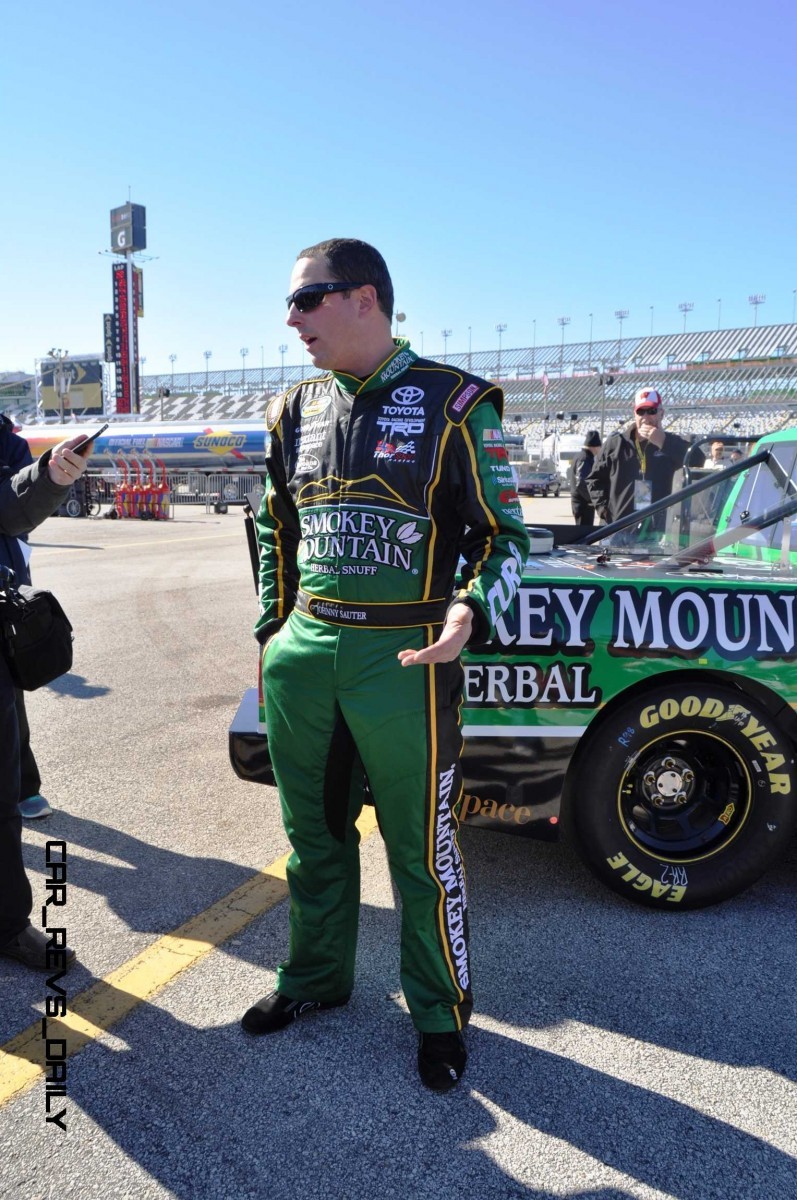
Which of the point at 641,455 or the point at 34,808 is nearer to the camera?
the point at 34,808

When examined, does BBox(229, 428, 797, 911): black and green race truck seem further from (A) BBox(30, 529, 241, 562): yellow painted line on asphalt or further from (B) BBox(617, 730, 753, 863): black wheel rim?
(A) BBox(30, 529, 241, 562): yellow painted line on asphalt

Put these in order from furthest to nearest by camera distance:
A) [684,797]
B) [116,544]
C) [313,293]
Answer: [116,544], [684,797], [313,293]

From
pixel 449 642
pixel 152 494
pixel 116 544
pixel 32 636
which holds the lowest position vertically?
pixel 116 544

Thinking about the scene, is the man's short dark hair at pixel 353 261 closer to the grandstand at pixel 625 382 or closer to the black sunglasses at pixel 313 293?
the black sunglasses at pixel 313 293

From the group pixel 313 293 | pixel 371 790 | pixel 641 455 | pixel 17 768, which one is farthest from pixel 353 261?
pixel 641 455

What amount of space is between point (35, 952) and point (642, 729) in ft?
6.38

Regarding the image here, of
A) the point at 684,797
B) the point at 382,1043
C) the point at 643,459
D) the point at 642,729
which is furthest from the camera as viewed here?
the point at 643,459

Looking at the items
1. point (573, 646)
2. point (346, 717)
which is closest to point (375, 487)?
point (346, 717)

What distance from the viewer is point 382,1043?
236 centimetres

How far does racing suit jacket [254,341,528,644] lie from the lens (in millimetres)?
2215

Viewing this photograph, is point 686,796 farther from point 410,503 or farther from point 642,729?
point 410,503

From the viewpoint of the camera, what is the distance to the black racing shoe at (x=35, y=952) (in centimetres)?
271

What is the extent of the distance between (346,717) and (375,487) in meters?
0.56

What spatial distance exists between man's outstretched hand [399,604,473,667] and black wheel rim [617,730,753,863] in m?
1.11
